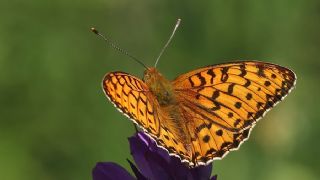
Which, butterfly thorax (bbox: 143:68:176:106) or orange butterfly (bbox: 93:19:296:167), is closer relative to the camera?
orange butterfly (bbox: 93:19:296:167)

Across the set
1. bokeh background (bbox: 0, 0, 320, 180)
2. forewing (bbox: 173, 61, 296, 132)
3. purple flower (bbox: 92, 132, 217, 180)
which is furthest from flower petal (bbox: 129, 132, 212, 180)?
bokeh background (bbox: 0, 0, 320, 180)

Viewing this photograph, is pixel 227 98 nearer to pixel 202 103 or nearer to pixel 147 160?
pixel 202 103

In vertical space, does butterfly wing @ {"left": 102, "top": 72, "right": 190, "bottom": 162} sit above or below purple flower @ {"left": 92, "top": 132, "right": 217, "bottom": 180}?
above

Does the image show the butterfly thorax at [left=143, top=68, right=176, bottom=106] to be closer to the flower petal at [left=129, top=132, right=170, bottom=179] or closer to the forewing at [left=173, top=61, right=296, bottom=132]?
the forewing at [left=173, top=61, right=296, bottom=132]

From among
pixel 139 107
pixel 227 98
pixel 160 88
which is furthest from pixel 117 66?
pixel 139 107

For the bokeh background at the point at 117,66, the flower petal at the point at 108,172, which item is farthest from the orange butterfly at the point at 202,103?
the bokeh background at the point at 117,66

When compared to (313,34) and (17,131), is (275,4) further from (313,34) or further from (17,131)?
(17,131)
